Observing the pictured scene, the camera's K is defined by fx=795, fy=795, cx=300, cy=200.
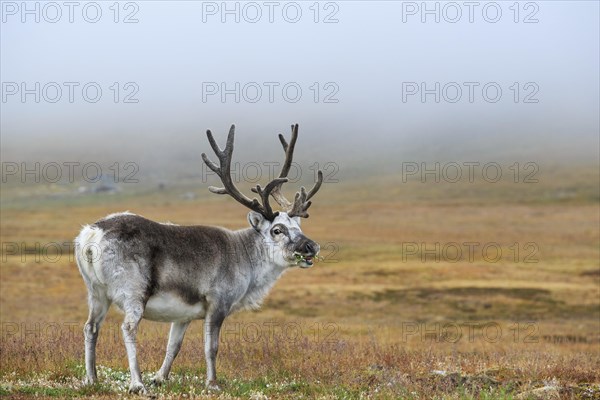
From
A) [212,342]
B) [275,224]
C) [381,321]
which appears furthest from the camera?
[381,321]

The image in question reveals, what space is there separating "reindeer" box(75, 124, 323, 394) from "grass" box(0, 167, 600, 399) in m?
0.99

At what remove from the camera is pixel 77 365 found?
46.7 ft

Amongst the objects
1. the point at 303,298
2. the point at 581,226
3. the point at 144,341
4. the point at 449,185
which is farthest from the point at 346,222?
the point at 144,341

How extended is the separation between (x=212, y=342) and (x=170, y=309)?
0.94 metres

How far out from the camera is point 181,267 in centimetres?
1328

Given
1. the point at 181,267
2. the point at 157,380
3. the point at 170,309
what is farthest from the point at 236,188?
the point at 157,380

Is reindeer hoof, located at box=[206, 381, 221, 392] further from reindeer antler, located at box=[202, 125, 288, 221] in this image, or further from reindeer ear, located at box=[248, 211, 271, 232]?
reindeer antler, located at box=[202, 125, 288, 221]

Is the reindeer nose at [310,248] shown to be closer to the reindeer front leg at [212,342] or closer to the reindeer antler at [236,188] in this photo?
the reindeer antler at [236,188]

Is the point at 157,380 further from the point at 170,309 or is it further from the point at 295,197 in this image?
the point at 295,197

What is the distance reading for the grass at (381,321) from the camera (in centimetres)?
1284

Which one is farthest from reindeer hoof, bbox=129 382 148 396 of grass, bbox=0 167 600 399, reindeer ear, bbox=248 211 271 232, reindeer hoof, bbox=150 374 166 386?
reindeer ear, bbox=248 211 271 232

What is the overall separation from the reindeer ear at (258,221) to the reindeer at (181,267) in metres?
0.02

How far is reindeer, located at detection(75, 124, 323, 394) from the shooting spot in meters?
12.5

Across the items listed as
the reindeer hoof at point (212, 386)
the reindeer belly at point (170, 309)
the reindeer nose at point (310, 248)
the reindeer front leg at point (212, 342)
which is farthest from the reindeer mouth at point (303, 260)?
the reindeer hoof at point (212, 386)
